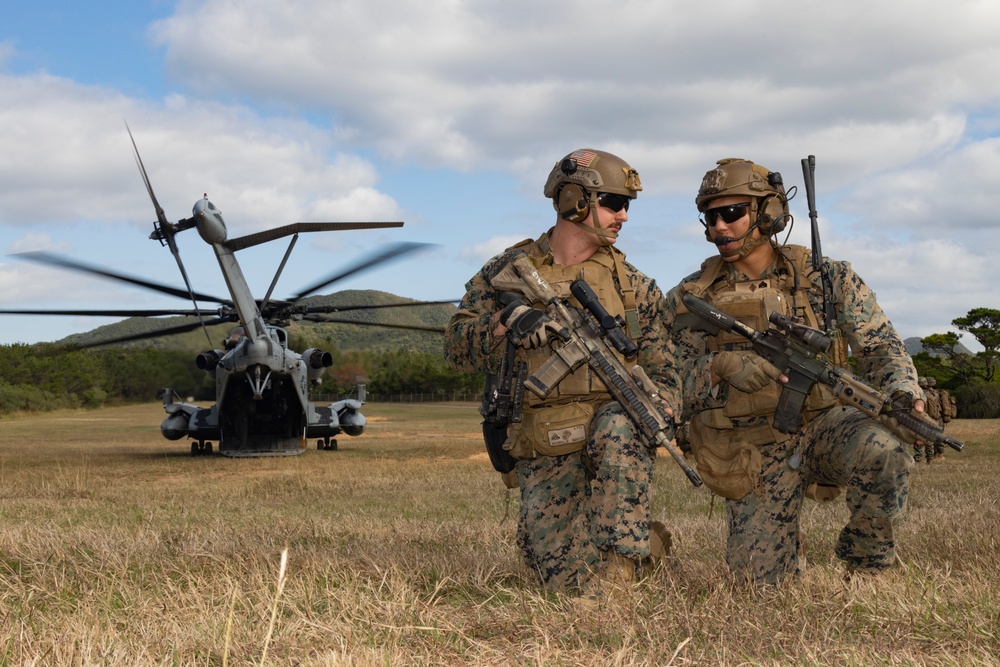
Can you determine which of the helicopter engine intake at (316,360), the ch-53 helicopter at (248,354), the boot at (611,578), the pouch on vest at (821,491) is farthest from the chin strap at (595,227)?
the helicopter engine intake at (316,360)

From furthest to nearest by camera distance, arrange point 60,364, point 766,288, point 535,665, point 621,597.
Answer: point 60,364
point 766,288
point 621,597
point 535,665

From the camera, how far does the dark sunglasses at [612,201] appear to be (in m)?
4.71

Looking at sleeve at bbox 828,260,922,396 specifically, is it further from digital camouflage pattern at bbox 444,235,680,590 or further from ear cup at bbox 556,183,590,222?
ear cup at bbox 556,183,590,222

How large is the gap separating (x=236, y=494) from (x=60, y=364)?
54324 millimetres

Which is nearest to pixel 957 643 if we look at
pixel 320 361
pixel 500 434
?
pixel 500 434

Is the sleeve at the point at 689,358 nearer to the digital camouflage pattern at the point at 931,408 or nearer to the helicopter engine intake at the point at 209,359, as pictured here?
the digital camouflage pattern at the point at 931,408

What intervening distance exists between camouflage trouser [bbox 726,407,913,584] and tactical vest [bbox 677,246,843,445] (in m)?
0.12

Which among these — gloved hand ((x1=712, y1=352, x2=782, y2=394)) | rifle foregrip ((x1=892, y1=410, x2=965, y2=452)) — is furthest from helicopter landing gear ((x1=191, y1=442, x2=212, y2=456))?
rifle foregrip ((x1=892, y1=410, x2=965, y2=452))

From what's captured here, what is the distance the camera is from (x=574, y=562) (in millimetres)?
4598

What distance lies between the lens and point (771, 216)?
4922 millimetres

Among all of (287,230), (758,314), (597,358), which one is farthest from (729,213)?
(287,230)

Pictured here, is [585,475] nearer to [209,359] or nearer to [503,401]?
[503,401]

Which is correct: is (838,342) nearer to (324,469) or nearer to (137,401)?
(324,469)

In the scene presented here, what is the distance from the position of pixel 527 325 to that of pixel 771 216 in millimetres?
1512
